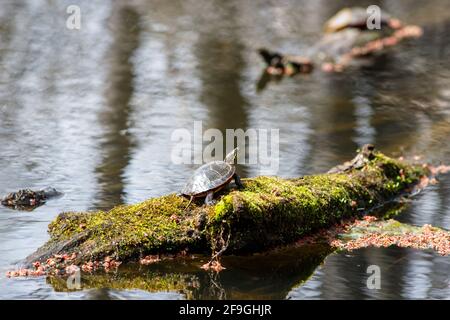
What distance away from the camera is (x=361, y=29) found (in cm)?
2744

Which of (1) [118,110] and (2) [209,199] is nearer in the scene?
(2) [209,199]

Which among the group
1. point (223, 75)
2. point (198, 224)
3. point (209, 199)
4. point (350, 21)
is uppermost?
point (350, 21)

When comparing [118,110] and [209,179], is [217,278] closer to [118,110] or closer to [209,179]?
[209,179]

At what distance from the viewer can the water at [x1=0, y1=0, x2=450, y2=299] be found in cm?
943

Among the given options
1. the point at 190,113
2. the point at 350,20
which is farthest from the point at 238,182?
the point at 350,20

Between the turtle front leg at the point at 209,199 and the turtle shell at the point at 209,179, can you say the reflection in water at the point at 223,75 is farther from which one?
the turtle front leg at the point at 209,199

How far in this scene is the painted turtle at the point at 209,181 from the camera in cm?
969

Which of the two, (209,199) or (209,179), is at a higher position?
(209,179)

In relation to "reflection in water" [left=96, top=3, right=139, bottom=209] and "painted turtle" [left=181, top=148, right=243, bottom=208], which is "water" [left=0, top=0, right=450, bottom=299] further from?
"painted turtle" [left=181, top=148, right=243, bottom=208]

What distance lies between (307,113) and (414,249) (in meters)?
8.73

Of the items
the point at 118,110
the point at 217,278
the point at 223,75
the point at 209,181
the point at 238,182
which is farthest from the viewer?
the point at 223,75

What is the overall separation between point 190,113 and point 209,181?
8.99m

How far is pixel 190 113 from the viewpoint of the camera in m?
18.6

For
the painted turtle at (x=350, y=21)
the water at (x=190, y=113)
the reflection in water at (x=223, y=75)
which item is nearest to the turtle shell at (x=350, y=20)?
the painted turtle at (x=350, y=21)
